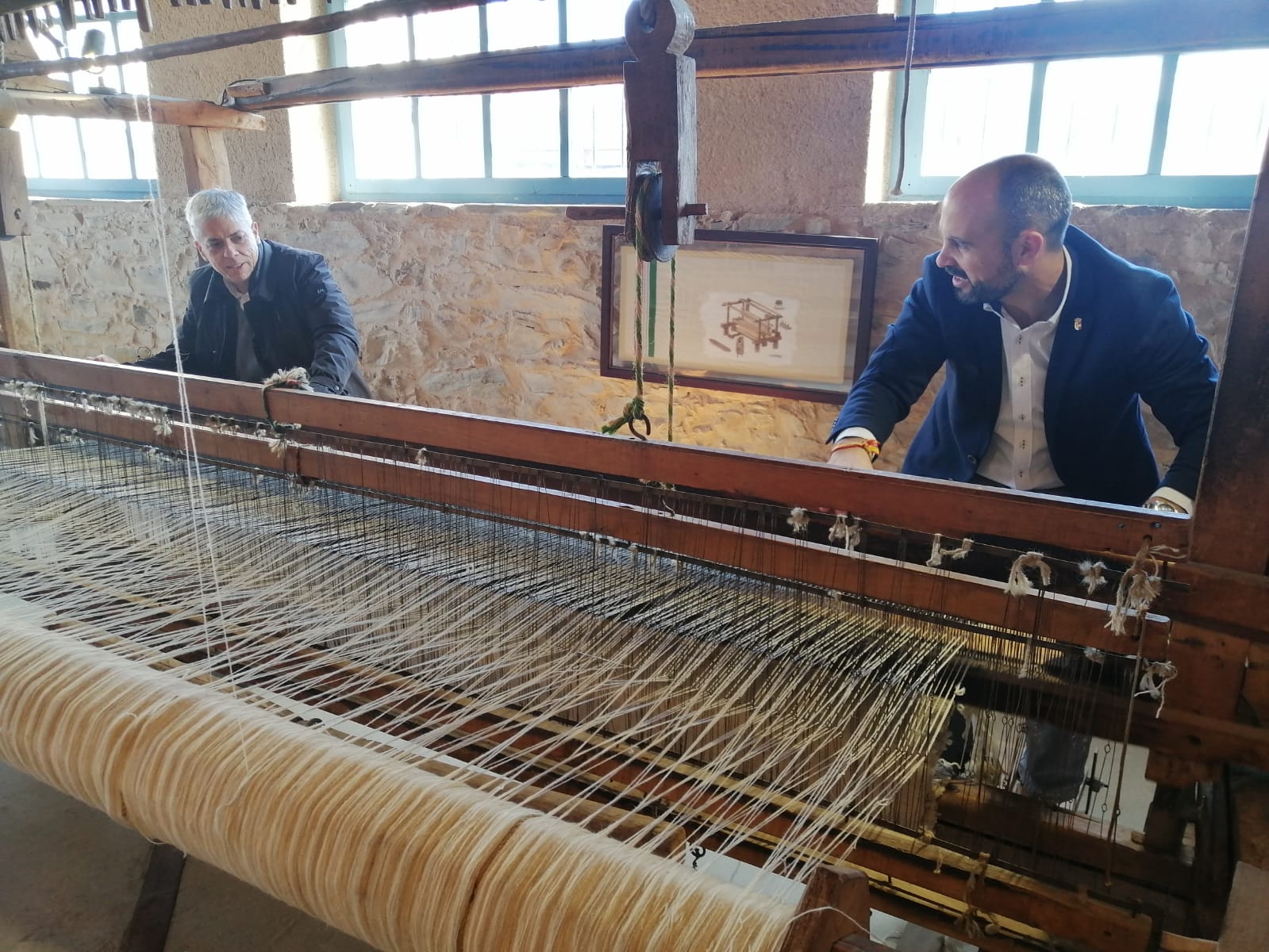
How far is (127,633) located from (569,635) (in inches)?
29.1

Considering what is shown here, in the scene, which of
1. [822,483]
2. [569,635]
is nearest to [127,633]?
[569,635]

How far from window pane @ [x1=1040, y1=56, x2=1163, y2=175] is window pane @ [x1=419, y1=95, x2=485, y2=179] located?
2935 mm

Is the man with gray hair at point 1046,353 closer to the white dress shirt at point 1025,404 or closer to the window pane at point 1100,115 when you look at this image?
the white dress shirt at point 1025,404

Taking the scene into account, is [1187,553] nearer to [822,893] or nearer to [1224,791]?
[1224,791]

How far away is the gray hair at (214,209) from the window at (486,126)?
1543mm

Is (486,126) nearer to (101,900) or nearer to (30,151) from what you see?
(30,151)

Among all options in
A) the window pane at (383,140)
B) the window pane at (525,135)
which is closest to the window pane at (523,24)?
the window pane at (525,135)

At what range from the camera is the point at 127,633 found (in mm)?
1450

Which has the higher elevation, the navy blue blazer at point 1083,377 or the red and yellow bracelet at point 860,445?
the navy blue blazer at point 1083,377

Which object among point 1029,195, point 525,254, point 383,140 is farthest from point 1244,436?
point 383,140

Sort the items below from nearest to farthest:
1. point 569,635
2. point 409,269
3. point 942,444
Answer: point 569,635 < point 942,444 < point 409,269

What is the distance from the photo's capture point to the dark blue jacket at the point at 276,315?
3.20 metres

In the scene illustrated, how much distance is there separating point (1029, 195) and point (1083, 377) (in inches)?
17.5

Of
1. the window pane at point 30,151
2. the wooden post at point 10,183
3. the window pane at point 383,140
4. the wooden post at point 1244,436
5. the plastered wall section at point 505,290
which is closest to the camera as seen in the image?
the wooden post at point 1244,436
